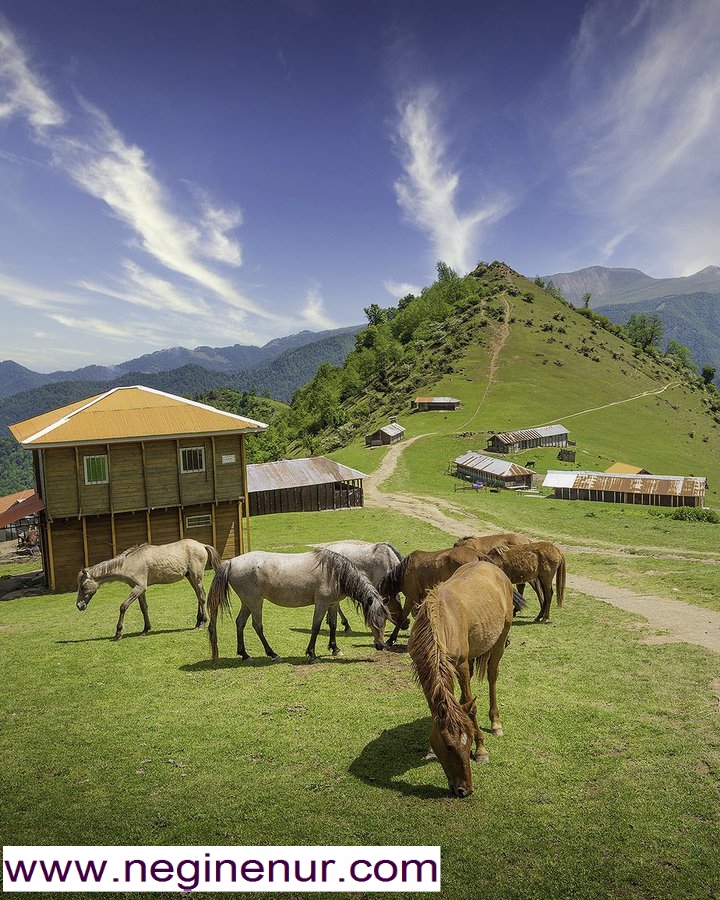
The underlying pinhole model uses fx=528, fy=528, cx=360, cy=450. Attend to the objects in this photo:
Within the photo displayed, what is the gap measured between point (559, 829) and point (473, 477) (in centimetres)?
6635

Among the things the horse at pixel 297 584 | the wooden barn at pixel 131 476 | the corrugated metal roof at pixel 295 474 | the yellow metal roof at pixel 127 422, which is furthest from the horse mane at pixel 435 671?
the corrugated metal roof at pixel 295 474

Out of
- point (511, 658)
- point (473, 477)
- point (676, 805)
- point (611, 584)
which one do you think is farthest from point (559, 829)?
point (473, 477)

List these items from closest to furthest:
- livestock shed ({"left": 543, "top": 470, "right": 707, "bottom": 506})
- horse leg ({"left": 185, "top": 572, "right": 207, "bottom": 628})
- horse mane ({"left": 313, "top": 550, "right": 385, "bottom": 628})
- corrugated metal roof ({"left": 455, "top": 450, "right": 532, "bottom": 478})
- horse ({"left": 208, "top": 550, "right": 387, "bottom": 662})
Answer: horse mane ({"left": 313, "top": 550, "right": 385, "bottom": 628}) < horse ({"left": 208, "top": 550, "right": 387, "bottom": 662}) < horse leg ({"left": 185, "top": 572, "right": 207, "bottom": 628}) < livestock shed ({"left": 543, "top": 470, "right": 707, "bottom": 506}) < corrugated metal roof ({"left": 455, "top": 450, "right": 532, "bottom": 478})

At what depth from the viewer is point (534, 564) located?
1725 cm

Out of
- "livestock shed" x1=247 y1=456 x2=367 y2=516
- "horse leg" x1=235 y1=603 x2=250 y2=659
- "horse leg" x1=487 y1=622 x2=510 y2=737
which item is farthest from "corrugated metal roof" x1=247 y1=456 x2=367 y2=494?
"horse leg" x1=487 y1=622 x2=510 y2=737

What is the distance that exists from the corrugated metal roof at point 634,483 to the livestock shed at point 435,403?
Result: 43.9m

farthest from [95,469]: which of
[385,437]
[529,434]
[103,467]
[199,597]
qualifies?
[529,434]

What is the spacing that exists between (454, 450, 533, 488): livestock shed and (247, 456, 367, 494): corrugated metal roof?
2439 centimetres

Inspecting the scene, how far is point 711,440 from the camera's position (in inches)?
4309

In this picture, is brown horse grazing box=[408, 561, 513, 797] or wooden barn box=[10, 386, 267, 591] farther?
wooden barn box=[10, 386, 267, 591]

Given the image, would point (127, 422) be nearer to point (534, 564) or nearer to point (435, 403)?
point (534, 564)

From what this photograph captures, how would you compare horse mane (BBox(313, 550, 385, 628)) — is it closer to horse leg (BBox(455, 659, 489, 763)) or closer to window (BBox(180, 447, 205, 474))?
horse leg (BBox(455, 659, 489, 763))

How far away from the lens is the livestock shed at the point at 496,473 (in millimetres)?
68750

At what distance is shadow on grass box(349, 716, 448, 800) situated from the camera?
791 cm
